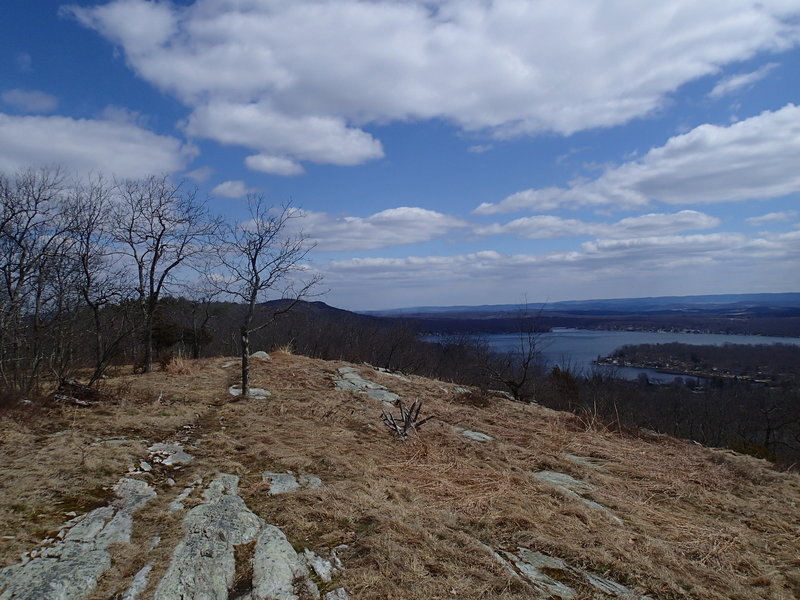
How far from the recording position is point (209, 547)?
3498 millimetres

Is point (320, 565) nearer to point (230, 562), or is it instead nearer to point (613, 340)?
point (230, 562)

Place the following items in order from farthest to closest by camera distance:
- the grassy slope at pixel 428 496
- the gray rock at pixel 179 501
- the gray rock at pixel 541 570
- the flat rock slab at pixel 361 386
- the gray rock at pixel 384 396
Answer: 1. the flat rock slab at pixel 361 386
2. the gray rock at pixel 384 396
3. the gray rock at pixel 179 501
4. the grassy slope at pixel 428 496
5. the gray rock at pixel 541 570

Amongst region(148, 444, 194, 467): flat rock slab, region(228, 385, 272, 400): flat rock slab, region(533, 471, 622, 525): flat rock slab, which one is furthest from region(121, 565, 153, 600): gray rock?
region(228, 385, 272, 400): flat rock slab

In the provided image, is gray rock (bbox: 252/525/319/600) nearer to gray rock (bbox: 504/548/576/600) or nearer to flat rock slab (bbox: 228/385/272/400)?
gray rock (bbox: 504/548/576/600)

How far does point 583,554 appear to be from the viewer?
3846 millimetres

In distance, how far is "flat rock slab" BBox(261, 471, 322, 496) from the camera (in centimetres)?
495

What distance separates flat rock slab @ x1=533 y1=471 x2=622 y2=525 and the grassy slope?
0.15m

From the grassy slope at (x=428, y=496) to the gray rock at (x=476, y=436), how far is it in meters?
0.25

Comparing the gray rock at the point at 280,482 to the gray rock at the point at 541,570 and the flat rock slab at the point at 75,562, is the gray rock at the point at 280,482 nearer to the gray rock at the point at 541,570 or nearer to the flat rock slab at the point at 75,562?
the flat rock slab at the point at 75,562

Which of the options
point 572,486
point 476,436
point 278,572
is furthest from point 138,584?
point 476,436

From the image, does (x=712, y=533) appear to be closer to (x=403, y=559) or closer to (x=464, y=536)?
(x=464, y=536)

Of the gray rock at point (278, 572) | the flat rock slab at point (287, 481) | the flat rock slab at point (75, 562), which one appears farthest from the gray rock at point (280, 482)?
the flat rock slab at point (75, 562)

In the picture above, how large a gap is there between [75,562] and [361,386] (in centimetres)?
1048

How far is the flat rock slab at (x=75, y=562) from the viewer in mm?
2790
